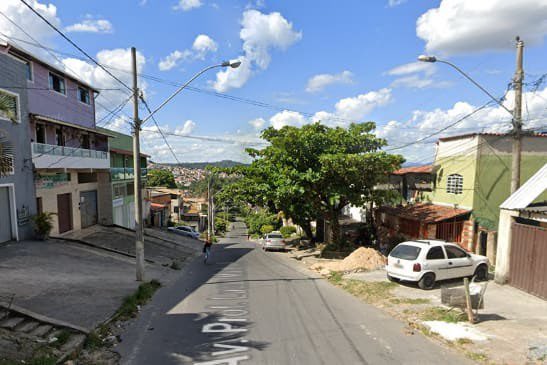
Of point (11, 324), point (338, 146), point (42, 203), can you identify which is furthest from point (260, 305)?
point (42, 203)

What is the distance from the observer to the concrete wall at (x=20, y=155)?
14.4 meters

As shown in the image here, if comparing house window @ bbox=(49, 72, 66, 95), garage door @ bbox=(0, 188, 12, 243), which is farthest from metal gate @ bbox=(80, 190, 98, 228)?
garage door @ bbox=(0, 188, 12, 243)

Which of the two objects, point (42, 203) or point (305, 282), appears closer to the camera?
point (305, 282)

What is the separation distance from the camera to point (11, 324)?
6457mm

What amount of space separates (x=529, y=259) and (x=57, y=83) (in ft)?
79.3

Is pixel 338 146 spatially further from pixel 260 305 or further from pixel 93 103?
pixel 93 103

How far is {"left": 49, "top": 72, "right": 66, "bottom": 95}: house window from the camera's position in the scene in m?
19.1

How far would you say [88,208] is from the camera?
23344 mm

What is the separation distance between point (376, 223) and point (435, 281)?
1690 cm

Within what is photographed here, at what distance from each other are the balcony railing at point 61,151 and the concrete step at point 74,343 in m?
12.8

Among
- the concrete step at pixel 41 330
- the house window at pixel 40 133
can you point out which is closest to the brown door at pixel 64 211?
the house window at pixel 40 133

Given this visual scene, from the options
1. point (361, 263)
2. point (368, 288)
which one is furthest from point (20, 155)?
point (361, 263)

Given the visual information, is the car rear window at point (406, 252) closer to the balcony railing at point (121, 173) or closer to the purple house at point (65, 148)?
the purple house at point (65, 148)

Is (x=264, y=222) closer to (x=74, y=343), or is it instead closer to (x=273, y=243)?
(x=273, y=243)
